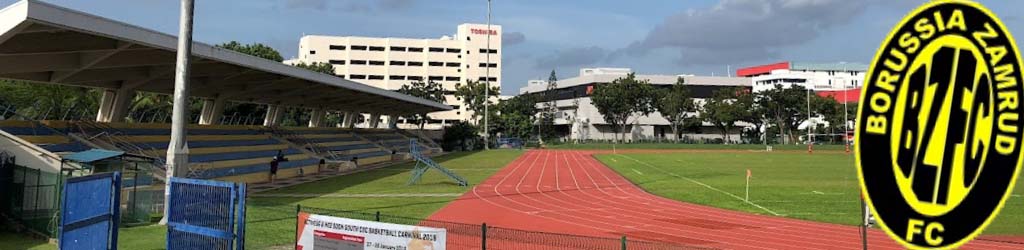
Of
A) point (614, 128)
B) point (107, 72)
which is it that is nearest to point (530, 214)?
point (107, 72)

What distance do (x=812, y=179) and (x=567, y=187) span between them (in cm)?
1429

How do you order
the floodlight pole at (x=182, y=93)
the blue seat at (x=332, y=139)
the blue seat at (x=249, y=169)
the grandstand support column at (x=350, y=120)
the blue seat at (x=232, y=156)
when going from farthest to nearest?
the grandstand support column at (x=350, y=120) → the blue seat at (x=332, y=139) → the blue seat at (x=232, y=156) → the blue seat at (x=249, y=169) → the floodlight pole at (x=182, y=93)

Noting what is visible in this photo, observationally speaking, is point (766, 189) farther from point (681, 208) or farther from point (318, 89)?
point (318, 89)

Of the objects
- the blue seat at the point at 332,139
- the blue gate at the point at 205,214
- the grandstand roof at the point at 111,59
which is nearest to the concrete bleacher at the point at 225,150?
the grandstand roof at the point at 111,59

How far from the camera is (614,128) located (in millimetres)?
98312

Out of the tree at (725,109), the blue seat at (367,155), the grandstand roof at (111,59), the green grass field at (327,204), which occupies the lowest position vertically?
the green grass field at (327,204)

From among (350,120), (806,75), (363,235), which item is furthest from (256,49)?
(806,75)

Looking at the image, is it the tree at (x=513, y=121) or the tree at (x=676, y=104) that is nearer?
the tree at (x=513, y=121)

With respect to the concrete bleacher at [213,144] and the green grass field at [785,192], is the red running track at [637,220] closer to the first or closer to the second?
the green grass field at [785,192]

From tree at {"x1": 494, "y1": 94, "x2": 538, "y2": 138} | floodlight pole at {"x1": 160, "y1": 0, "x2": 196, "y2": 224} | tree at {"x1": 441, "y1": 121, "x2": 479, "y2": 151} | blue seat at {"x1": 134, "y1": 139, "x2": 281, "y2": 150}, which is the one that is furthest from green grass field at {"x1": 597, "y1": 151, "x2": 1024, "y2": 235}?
tree at {"x1": 494, "y1": 94, "x2": 538, "y2": 138}

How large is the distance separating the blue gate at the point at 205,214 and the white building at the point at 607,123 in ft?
313

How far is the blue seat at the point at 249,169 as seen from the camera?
2843 cm

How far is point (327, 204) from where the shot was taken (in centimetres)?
2244

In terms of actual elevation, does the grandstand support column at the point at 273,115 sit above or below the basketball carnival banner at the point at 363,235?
above
